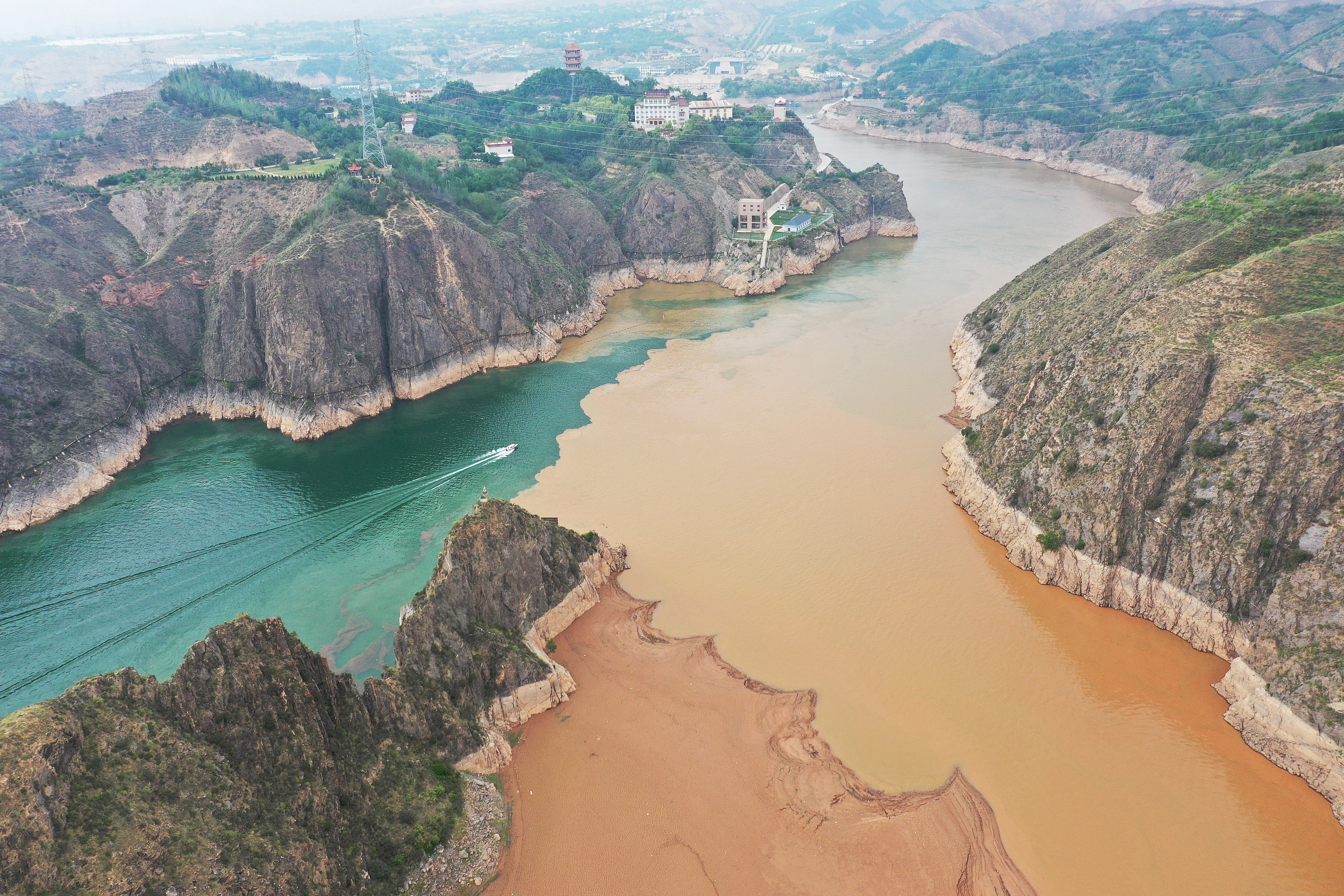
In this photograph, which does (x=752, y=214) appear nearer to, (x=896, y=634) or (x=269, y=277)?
(x=269, y=277)

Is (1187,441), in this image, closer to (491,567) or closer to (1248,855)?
(1248,855)

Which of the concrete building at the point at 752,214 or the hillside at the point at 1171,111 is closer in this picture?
the concrete building at the point at 752,214

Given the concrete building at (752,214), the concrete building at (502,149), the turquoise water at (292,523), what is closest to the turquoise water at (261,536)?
the turquoise water at (292,523)

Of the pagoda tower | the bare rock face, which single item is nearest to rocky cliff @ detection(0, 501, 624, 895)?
the bare rock face

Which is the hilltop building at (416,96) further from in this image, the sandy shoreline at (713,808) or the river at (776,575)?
the sandy shoreline at (713,808)

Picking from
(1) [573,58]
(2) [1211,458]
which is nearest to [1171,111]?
(1) [573,58]

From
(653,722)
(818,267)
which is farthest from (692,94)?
(653,722)

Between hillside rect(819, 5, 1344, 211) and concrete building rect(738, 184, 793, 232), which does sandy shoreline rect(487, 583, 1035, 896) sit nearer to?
concrete building rect(738, 184, 793, 232)
